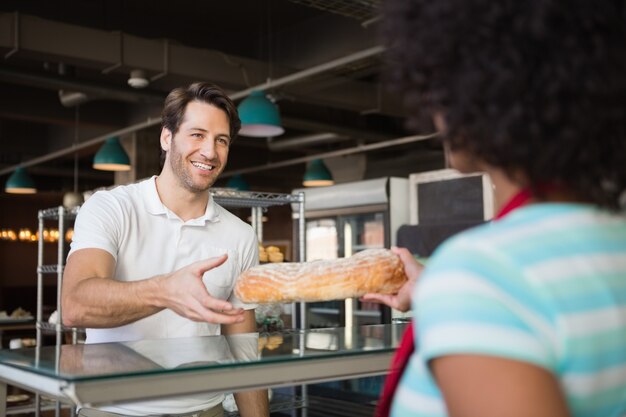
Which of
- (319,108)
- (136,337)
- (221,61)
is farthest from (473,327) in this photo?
(319,108)

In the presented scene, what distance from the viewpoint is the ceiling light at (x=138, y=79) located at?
655cm

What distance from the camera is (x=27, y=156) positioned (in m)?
12.7

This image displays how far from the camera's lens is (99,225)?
1.99 metres

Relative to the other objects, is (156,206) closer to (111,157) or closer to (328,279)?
(328,279)

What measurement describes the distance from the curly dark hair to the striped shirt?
0.05 metres

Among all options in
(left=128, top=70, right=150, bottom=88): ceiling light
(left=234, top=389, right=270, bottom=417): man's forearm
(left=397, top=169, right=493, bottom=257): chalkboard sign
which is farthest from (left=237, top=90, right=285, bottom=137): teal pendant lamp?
(left=234, top=389, right=270, bottom=417): man's forearm

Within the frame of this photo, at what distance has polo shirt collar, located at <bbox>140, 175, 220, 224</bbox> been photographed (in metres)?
2.16

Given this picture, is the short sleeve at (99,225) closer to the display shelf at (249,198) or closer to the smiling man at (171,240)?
the smiling man at (171,240)

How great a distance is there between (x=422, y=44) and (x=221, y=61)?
6512mm

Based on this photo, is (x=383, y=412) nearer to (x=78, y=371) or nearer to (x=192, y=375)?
(x=192, y=375)

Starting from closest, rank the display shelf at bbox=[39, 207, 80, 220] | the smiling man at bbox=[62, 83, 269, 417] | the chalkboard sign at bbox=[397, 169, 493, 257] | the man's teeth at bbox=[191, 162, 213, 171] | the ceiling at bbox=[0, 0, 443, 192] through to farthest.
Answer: the smiling man at bbox=[62, 83, 269, 417] → the man's teeth at bbox=[191, 162, 213, 171] → the display shelf at bbox=[39, 207, 80, 220] → the chalkboard sign at bbox=[397, 169, 493, 257] → the ceiling at bbox=[0, 0, 443, 192]

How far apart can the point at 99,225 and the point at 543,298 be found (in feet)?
5.14

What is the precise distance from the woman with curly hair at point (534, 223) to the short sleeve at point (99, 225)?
1.44 metres

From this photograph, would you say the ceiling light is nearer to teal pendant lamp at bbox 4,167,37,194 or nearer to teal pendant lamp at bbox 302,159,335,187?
teal pendant lamp at bbox 302,159,335,187
